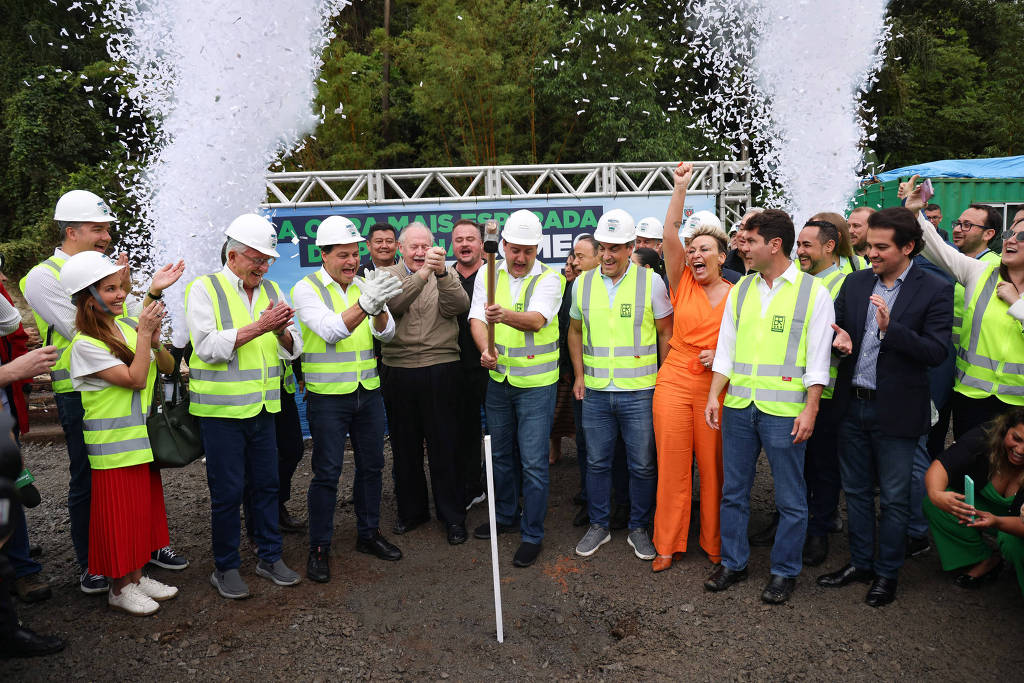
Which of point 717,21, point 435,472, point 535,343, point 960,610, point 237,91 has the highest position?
point 717,21

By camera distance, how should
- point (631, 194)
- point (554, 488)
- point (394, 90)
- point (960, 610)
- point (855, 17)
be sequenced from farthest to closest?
1. point (855, 17)
2. point (394, 90)
3. point (631, 194)
4. point (554, 488)
5. point (960, 610)

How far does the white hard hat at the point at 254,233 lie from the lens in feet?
13.6

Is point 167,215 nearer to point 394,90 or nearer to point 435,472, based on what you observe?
point 394,90

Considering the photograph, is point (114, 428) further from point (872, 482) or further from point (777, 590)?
point (872, 482)

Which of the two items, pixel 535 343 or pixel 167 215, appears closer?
pixel 535 343

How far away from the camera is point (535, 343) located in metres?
4.80

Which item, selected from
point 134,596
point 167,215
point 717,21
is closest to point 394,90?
point 167,215

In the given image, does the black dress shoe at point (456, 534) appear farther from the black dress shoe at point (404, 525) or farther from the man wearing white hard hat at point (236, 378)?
the man wearing white hard hat at point (236, 378)

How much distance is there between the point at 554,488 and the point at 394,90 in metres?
17.0

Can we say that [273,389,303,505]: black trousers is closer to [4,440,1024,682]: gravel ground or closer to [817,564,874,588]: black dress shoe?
[4,440,1024,682]: gravel ground

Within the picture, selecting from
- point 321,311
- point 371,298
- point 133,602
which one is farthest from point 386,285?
point 133,602

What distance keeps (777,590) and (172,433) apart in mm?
3710

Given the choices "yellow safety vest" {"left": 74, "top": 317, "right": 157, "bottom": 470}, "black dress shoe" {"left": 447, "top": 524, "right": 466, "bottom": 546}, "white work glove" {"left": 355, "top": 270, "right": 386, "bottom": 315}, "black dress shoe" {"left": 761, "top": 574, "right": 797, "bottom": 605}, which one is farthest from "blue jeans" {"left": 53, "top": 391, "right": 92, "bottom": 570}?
"black dress shoe" {"left": 761, "top": 574, "right": 797, "bottom": 605}

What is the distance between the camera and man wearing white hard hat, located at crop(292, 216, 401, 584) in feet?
14.7
